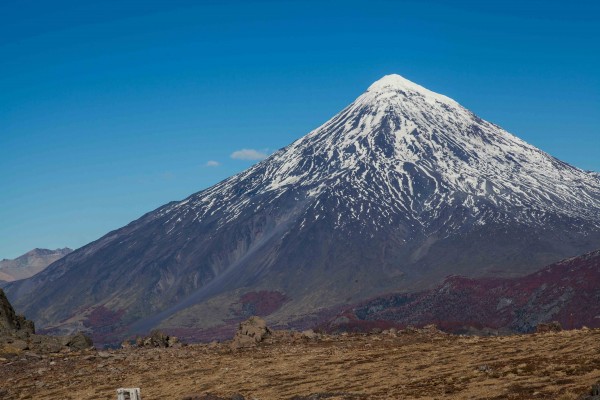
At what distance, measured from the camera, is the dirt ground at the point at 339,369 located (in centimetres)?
3381

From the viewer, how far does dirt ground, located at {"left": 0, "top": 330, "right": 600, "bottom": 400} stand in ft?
111

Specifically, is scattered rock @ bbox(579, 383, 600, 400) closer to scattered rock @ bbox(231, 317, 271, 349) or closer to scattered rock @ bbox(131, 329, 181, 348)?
scattered rock @ bbox(231, 317, 271, 349)

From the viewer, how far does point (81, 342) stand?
6047cm

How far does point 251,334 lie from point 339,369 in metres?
14.6

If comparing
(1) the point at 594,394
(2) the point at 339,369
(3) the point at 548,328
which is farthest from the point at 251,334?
(1) the point at 594,394

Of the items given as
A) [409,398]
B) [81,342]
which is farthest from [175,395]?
[81,342]

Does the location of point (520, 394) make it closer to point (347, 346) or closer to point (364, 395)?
point (364, 395)

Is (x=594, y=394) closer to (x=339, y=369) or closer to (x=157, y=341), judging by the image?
(x=339, y=369)

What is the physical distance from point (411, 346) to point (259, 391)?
39.9 feet

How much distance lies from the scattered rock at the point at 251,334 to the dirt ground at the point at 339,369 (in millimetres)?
855

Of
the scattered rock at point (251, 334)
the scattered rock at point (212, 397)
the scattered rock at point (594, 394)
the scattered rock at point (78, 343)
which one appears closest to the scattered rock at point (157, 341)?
the scattered rock at point (78, 343)

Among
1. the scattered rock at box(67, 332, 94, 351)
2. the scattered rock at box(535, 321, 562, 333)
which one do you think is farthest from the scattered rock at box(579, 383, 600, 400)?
the scattered rock at box(67, 332, 94, 351)

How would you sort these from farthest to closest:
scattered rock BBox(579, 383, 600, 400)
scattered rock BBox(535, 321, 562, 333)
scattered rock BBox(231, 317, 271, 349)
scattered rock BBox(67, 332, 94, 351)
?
scattered rock BBox(67, 332, 94, 351) < scattered rock BBox(231, 317, 271, 349) < scattered rock BBox(535, 321, 562, 333) < scattered rock BBox(579, 383, 600, 400)

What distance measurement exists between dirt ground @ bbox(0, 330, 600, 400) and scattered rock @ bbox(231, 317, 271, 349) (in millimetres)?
855
